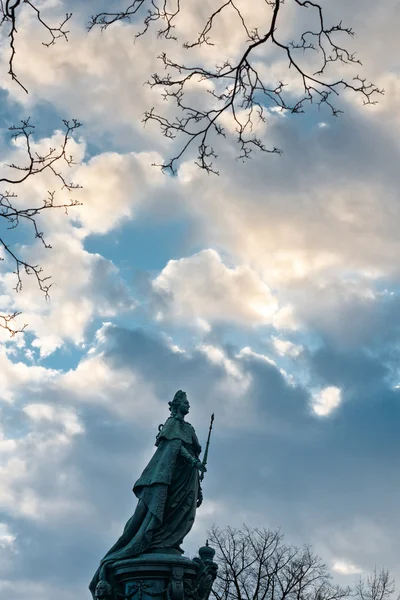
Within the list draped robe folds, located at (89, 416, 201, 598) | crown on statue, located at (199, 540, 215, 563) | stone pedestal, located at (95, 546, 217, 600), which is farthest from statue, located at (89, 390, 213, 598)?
crown on statue, located at (199, 540, 215, 563)

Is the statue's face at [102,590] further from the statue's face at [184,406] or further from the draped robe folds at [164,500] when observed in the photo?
the statue's face at [184,406]

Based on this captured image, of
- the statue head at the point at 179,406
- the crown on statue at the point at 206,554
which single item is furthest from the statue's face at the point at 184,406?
the crown on statue at the point at 206,554

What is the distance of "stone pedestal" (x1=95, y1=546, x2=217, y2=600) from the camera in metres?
13.6

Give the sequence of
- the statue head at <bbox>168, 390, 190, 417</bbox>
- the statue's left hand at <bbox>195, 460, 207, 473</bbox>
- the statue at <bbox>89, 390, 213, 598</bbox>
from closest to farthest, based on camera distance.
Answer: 1. the statue at <bbox>89, 390, 213, 598</bbox>
2. the statue's left hand at <bbox>195, 460, 207, 473</bbox>
3. the statue head at <bbox>168, 390, 190, 417</bbox>

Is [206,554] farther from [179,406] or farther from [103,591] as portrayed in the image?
[179,406]

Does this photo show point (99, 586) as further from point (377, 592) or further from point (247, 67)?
point (377, 592)

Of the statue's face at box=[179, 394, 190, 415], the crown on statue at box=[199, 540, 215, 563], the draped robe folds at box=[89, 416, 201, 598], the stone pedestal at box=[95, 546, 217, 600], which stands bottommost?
the stone pedestal at box=[95, 546, 217, 600]

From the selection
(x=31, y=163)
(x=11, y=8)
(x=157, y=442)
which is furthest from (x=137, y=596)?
(x=11, y=8)

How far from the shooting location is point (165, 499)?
48.2 ft

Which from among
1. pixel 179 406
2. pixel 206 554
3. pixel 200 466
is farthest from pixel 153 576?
pixel 179 406

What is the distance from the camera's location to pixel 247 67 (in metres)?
6.85

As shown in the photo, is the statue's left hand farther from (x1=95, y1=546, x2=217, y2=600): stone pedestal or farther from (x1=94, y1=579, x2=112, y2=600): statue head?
(x1=94, y1=579, x2=112, y2=600): statue head

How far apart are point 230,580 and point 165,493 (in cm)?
1615

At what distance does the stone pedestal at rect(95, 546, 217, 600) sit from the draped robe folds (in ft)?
0.85
